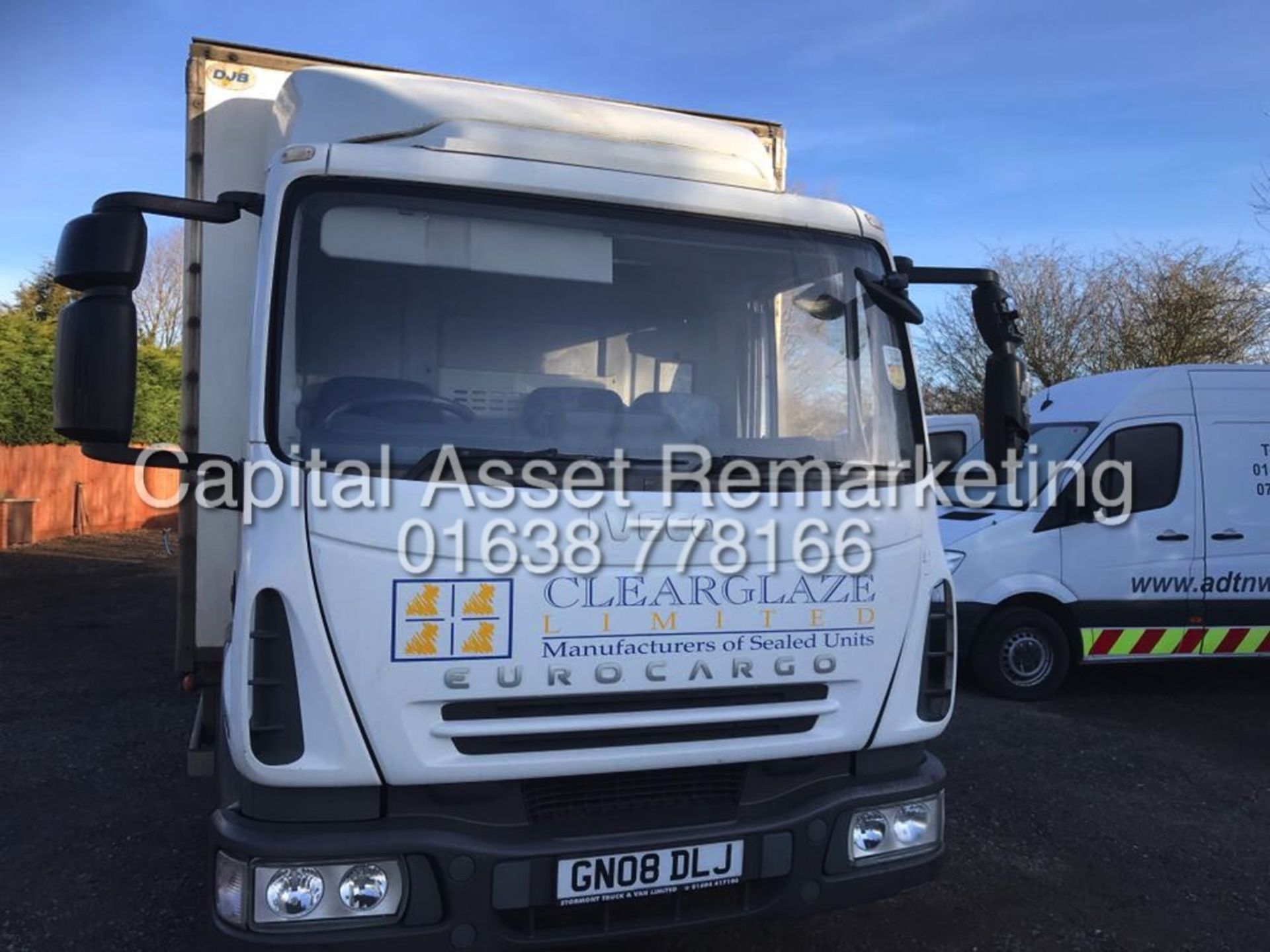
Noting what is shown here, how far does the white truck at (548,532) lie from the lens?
2566mm

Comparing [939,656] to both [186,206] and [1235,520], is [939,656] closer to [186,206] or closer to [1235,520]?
[186,206]

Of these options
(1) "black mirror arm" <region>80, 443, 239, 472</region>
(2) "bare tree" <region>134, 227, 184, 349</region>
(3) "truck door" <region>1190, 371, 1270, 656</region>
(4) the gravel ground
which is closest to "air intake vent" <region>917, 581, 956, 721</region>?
(4) the gravel ground

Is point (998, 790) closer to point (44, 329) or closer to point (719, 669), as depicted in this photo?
point (719, 669)

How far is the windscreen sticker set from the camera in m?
3.39

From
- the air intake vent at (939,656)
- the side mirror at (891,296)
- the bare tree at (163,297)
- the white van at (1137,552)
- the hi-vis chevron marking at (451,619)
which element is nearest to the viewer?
the hi-vis chevron marking at (451,619)

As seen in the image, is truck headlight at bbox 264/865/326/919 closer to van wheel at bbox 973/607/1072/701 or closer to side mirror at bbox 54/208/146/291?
side mirror at bbox 54/208/146/291

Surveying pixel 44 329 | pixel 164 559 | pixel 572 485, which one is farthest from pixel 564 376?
pixel 44 329

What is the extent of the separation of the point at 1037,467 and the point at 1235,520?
1472mm

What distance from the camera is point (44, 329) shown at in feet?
58.5

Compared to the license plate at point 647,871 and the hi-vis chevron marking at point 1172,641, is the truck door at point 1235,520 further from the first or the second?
the license plate at point 647,871

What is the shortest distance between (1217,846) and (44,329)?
63.0 ft

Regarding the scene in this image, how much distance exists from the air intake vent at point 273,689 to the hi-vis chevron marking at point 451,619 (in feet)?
0.89

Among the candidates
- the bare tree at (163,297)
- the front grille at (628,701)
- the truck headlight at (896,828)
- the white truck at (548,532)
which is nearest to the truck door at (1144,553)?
the white truck at (548,532)

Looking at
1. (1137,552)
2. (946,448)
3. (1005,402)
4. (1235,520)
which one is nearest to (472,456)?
(1005,402)
